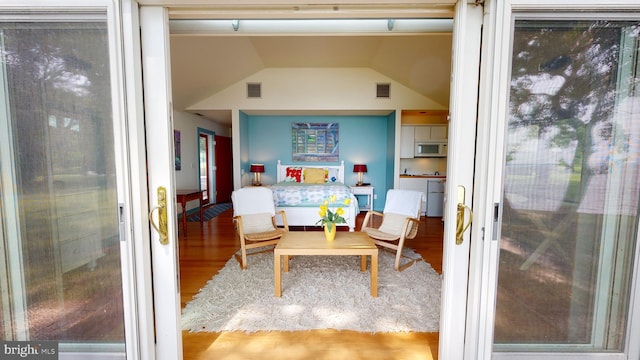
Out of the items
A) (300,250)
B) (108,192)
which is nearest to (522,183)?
(300,250)

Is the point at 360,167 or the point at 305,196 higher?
the point at 360,167

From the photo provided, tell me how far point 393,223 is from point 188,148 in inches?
189

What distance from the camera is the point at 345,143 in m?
6.21

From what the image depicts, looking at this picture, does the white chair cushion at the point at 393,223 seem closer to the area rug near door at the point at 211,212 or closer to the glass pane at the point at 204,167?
the area rug near door at the point at 211,212

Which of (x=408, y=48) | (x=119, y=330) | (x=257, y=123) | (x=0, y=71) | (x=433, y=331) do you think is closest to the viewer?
(x=0, y=71)

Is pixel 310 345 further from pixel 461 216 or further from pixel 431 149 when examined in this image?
pixel 431 149

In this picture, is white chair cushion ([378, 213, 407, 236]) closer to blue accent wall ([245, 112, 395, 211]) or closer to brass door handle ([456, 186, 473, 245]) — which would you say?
brass door handle ([456, 186, 473, 245])

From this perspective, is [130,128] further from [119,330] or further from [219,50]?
[219,50]

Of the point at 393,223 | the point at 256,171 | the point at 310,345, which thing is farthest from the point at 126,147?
the point at 256,171

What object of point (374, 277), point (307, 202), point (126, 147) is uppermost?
point (126, 147)

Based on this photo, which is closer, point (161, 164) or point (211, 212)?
point (161, 164)

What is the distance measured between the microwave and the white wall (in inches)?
209

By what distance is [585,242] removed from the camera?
1.31 meters

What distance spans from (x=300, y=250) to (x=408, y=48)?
3.56 metres
